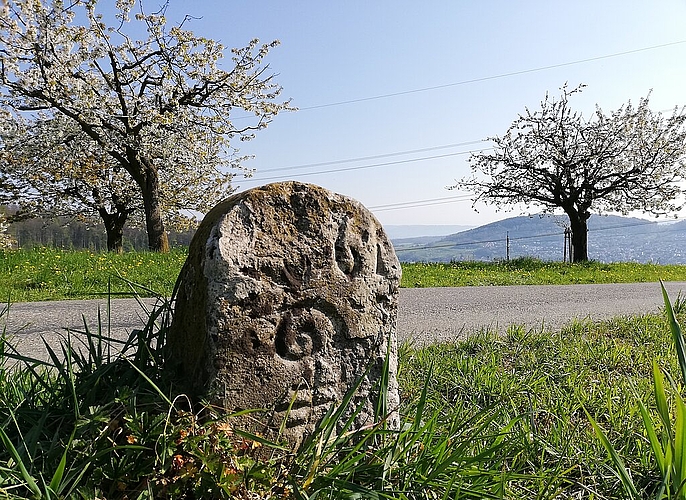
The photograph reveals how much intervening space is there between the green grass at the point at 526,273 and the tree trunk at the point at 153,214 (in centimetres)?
671

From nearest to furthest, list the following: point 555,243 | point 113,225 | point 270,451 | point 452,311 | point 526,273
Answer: point 270,451, point 452,311, point 526,273, point 113,225, point 555,243

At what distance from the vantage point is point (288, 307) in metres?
2.17

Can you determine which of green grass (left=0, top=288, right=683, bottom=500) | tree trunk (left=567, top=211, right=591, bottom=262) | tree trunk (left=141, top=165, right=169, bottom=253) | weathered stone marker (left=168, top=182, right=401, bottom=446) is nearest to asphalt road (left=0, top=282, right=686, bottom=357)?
green grass (left=0, top=288, right=683, bottom=500)

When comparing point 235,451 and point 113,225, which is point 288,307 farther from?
point 113,225

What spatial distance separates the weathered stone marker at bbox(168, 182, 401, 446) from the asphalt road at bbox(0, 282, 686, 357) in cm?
275

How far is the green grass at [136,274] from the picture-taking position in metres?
8.38

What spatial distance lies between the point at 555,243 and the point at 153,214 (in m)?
33.7

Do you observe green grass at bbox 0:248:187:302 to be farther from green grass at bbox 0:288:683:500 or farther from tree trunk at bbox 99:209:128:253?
tree trunk at bbox 99:209:128:253

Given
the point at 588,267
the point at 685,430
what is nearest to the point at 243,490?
the point at 685,430

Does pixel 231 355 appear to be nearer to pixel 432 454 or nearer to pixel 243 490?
pixel 243 490

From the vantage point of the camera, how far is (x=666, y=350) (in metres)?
4.72

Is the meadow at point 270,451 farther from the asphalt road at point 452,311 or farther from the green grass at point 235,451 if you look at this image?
the asphalt road at point 452,311

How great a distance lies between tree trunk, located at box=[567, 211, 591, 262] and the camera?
1966cm

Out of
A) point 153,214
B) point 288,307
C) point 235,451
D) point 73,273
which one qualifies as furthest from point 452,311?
point 153,214
